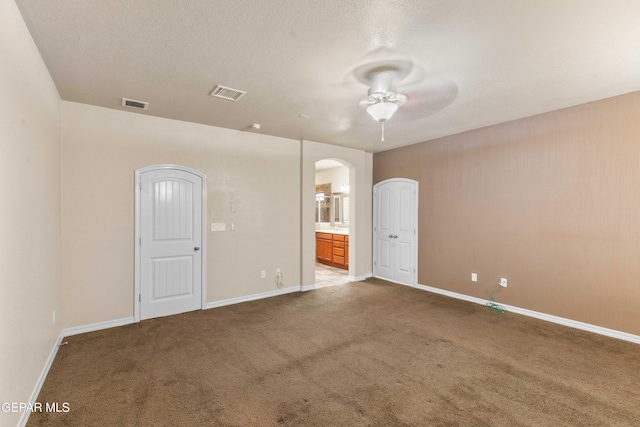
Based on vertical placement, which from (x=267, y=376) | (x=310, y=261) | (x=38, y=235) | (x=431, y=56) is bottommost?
(x=267, y=376)

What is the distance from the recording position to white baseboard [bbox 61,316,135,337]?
3564 millimetres

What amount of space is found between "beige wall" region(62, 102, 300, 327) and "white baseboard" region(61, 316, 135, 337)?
Answer: 0.17 ft

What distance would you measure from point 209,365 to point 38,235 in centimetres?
184

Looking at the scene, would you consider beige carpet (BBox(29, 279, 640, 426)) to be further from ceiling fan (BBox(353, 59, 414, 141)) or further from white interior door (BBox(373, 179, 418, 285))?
ceiling fan (BBox(353, 59, 414, 141))

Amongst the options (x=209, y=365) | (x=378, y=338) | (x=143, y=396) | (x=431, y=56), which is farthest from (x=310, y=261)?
(x=431, y=56)

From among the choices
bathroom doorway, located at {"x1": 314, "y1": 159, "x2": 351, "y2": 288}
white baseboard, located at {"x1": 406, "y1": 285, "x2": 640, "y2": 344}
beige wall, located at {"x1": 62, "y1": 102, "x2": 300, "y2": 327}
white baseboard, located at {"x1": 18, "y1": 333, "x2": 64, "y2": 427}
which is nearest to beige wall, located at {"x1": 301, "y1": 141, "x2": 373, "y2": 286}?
beige wall, located at {"x1": 62, "y1": 102, "x2": 300, "y2": 327}

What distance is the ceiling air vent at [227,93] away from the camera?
10.6ft

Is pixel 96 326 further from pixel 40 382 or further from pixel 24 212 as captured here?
pixel 24 212

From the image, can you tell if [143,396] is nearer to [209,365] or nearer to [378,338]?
[209,365]

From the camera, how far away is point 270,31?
223cm

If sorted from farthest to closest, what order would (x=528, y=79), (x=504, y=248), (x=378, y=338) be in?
(x=504, y=248)
(x=378, y=338)
(x=528, y=79)

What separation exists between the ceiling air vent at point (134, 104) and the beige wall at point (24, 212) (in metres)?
0.65

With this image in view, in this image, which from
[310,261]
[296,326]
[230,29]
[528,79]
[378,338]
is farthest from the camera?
[310,261]

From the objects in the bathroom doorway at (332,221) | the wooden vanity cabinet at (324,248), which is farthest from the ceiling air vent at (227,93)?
the wooden vanity cabinet at (324,248)
